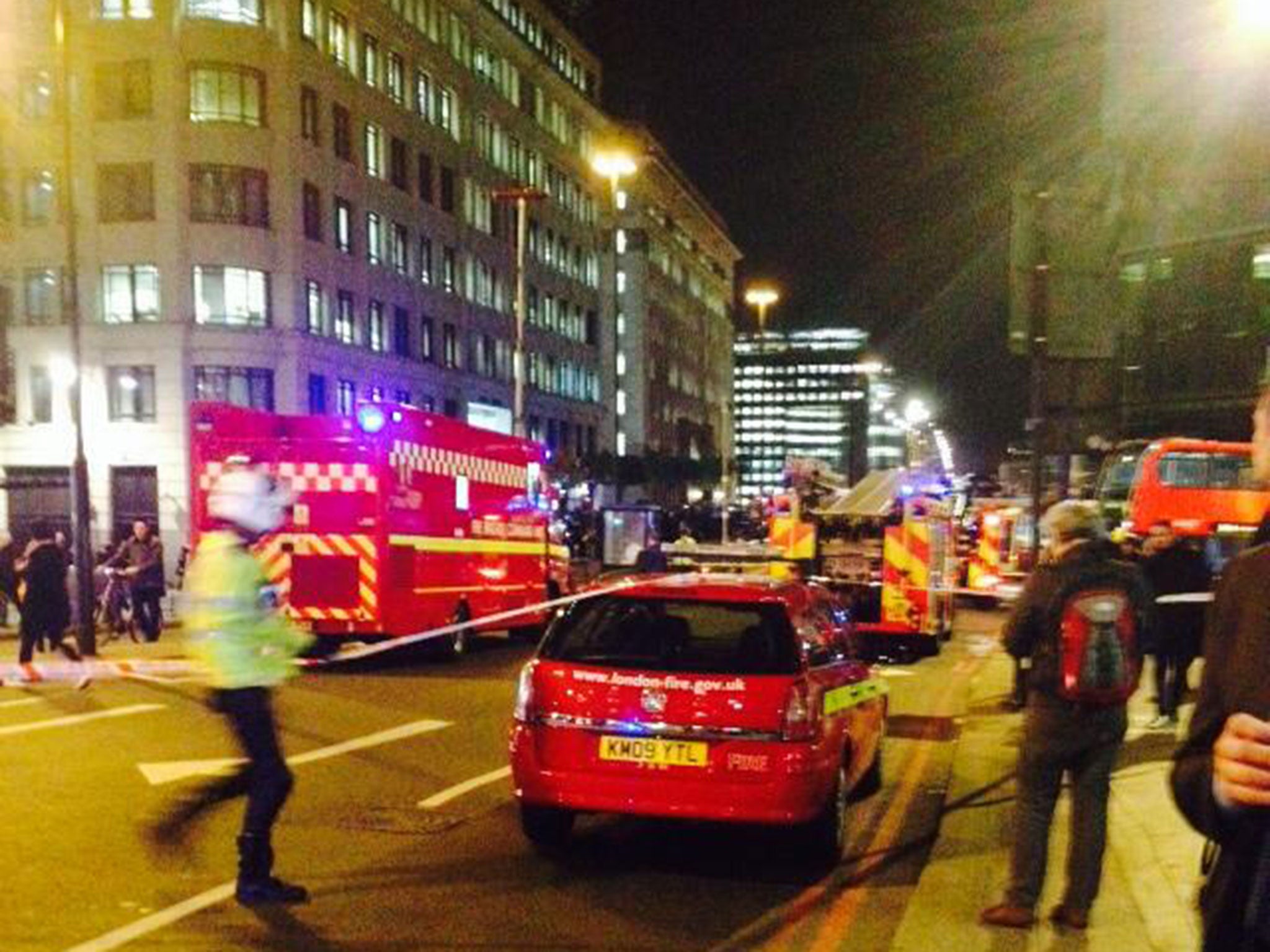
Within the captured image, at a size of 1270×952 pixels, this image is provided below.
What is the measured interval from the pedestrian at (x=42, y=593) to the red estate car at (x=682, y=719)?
994 cm

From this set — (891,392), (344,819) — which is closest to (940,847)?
(344,819)

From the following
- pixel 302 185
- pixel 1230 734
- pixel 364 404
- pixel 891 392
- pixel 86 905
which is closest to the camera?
pixel 1230 734

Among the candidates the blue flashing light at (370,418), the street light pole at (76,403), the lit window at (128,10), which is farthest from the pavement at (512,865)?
the lit window at (128,10)

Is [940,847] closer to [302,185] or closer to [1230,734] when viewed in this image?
[1230,734]

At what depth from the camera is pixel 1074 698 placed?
5508 mm

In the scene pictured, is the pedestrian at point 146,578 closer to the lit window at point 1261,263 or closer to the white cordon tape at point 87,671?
the white cordon tape at point 87,671

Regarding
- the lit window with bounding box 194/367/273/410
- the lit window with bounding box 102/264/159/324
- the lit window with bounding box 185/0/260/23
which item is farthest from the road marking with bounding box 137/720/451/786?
the lit window with bounding box 185/0/260/23

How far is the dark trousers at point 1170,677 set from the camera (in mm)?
10984

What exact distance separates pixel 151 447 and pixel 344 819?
32868mm

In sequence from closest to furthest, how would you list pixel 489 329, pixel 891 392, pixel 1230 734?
pixel 1230 734 < pixel 891 392 < pixel 489 329

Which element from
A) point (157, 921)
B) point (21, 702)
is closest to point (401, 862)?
point (157, 921)

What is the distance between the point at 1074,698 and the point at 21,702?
35.5 feet

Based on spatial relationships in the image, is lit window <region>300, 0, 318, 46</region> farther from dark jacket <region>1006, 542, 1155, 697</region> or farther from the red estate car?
dark jacket <region>1006, 542, 1155, 697</region>

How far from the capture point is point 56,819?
770 cm
